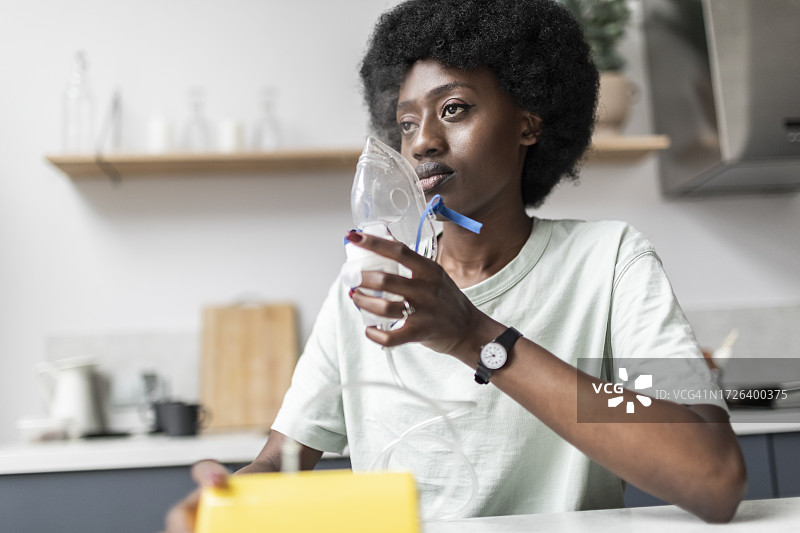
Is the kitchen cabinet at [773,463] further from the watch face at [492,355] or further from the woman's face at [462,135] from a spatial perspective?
the watch face at [492,355]

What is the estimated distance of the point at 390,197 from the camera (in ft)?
3.36

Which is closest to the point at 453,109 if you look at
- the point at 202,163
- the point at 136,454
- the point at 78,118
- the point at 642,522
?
the point at 642,522

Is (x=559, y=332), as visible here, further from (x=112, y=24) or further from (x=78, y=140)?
(x=112, y=24)

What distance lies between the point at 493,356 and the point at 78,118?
2016 millimetres

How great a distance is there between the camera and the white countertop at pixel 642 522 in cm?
78

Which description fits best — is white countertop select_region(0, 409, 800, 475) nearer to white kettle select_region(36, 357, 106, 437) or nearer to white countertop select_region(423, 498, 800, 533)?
white kettle select_region(36, 357, 106, 437)

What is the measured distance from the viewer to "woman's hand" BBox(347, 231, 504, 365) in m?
0.80

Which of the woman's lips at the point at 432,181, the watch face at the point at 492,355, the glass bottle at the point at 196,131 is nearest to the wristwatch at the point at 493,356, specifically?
the watch face at the point at 492,355

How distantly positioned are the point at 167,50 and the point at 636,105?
5.38ft

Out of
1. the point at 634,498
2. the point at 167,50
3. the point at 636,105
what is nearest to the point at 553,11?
the point at 634,498

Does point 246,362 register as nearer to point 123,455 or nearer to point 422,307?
point 123,455

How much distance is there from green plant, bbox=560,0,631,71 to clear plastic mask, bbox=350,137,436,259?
1.58 m

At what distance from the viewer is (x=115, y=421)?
238 centimetres

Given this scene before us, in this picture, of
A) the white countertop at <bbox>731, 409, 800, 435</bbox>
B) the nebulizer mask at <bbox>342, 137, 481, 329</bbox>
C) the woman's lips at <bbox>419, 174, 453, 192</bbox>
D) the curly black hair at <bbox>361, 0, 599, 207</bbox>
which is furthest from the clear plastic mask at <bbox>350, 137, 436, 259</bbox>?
the white countertop at <bbox>731, 409, 800, 435</bbox>
